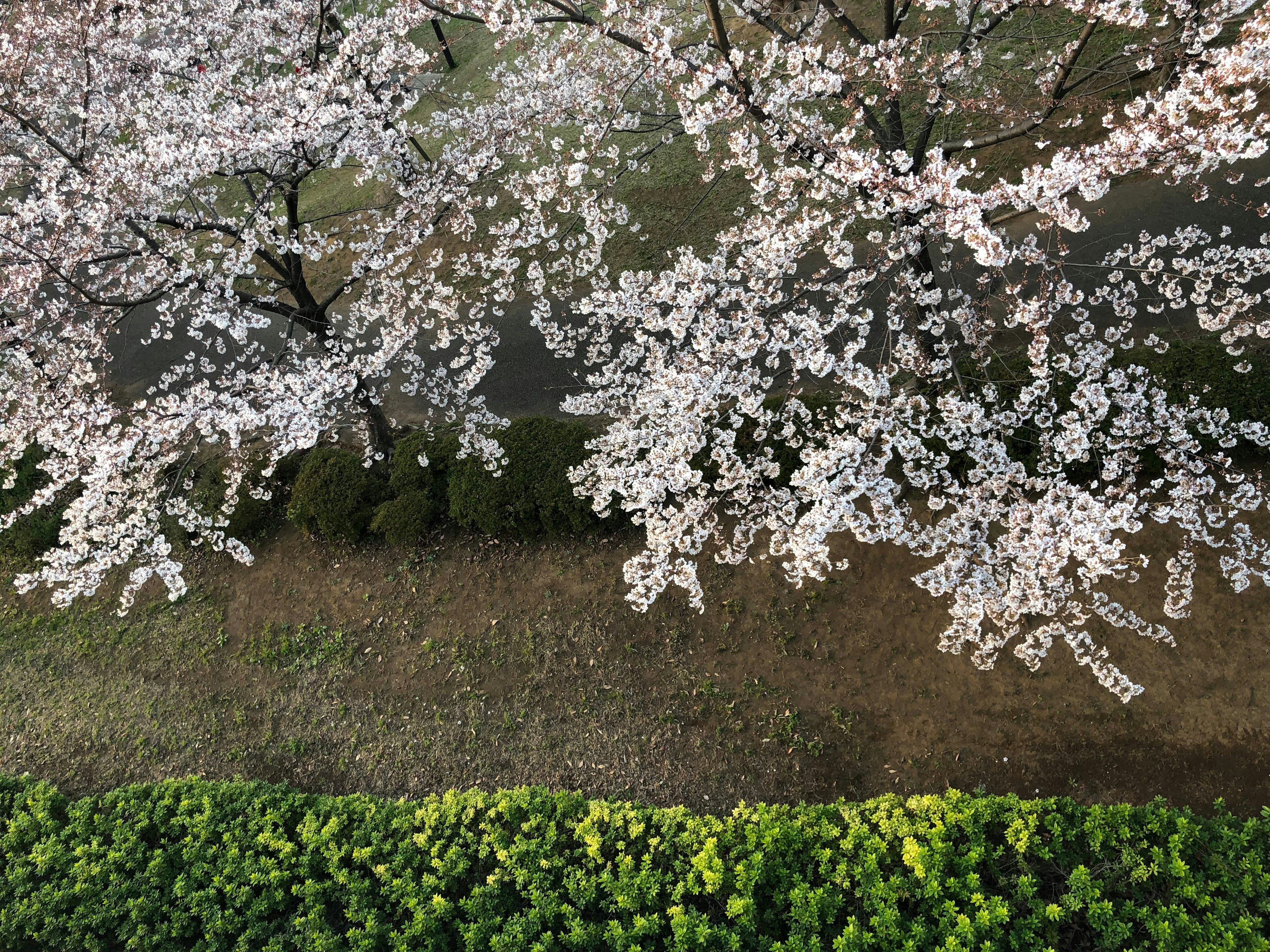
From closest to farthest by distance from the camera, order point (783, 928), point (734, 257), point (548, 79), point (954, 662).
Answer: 1. point (783, 928)
2. point (954, 662)
3. point (548, 79)
4. point (734, 257)

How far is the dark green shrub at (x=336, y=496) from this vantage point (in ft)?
27.4

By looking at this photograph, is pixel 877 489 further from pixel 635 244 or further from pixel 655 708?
pixel 635 244

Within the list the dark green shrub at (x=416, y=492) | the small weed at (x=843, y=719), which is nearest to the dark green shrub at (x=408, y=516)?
the dark green shrub at (x=416, y=492)

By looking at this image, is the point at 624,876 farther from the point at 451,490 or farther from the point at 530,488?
the point at 451,490

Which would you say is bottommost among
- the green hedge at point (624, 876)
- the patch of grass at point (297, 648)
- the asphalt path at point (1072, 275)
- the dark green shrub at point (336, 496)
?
the green hedge at point (624, 876)

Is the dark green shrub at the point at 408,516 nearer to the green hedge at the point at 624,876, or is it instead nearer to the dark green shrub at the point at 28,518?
the green hedge at the point at 624,876

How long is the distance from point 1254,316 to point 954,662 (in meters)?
4.73

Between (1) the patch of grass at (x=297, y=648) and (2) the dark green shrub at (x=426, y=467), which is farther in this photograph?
(2) the dark green shrub at (x=426, y=467)

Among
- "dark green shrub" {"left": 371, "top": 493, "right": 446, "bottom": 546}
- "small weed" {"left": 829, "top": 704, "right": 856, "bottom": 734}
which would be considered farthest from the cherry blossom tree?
"small weed" {"left": 829, "top": 704, "right": 856, "bottom": 734}

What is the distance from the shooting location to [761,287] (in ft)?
18.9

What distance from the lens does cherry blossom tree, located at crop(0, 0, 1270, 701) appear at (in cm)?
501

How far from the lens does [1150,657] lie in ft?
19.4

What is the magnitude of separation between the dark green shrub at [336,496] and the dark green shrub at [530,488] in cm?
122

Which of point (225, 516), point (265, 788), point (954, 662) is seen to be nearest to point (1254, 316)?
point (954, 662)
